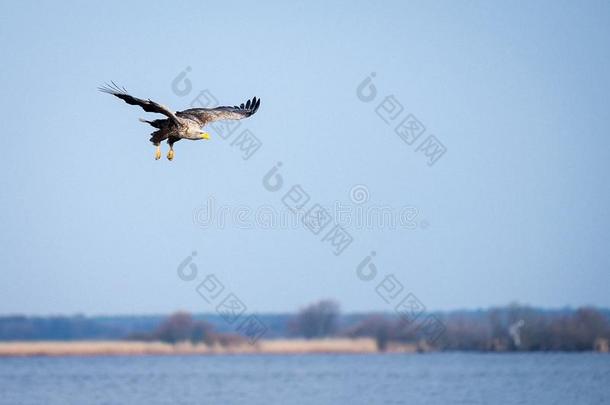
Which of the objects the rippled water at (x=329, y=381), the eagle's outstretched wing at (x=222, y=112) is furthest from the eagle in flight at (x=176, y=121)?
the rippled water at (x=329, y=381)

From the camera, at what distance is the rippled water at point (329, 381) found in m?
46.7

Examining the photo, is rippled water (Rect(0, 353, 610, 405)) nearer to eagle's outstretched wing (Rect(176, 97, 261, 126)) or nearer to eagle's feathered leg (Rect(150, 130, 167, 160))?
eagle's outstretched wing (Rect(176, 97, 261, 126))

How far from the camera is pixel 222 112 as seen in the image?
20516mm

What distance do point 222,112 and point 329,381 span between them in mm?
36290

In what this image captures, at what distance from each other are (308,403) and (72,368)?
3099cm

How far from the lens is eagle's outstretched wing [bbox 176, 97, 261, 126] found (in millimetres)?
19594

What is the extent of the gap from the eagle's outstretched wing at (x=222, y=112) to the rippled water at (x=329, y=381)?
84.6 feet

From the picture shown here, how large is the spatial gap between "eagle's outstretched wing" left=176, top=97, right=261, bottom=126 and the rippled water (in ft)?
84.6

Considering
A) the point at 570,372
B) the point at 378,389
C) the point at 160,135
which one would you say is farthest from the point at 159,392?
the point at 160,135

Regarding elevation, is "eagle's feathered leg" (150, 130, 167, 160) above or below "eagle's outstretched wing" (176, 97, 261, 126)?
below

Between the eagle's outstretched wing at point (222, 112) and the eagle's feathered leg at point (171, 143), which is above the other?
the eagle's outstretched wing at point (222, 112)

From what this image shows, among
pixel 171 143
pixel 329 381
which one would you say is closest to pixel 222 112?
pixel 171 143

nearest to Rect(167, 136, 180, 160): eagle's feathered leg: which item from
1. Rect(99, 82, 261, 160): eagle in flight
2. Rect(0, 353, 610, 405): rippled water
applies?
Rect(99, 82, 261, 160): eagle in flight

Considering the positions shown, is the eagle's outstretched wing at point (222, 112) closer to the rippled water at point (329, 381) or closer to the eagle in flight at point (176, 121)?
the eagle in flight at point (176, 121)
